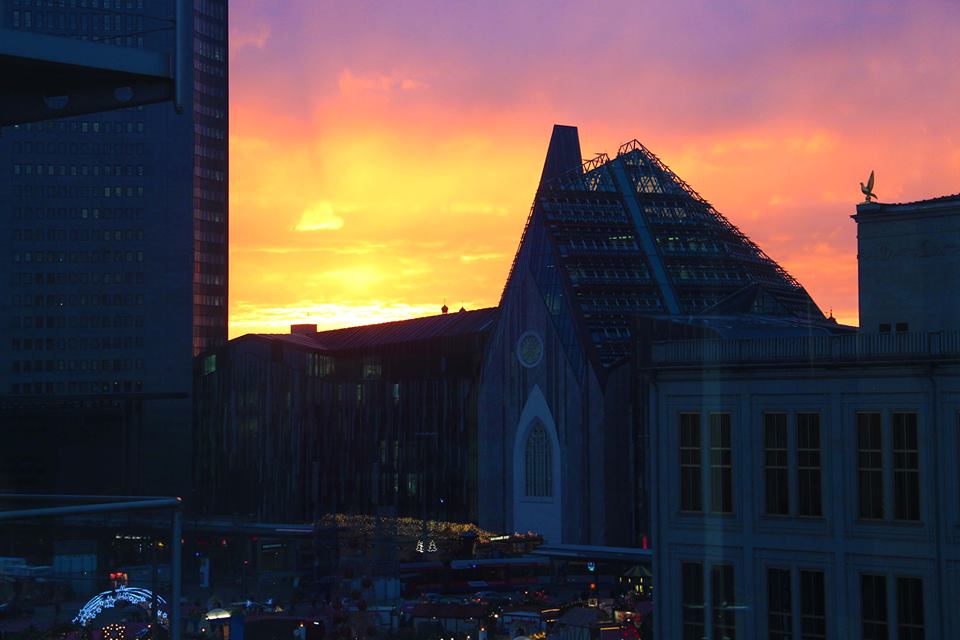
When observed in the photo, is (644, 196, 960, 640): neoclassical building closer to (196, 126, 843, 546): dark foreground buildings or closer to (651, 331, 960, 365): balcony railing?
(651, 331, 960, 365): balcony railing

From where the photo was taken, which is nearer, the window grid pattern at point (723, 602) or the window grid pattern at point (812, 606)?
the window grid pattern at point (812, 606)

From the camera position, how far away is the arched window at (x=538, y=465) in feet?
446

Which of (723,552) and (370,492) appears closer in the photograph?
(723,552)

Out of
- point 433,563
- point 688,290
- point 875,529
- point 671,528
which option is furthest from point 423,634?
point 688,290

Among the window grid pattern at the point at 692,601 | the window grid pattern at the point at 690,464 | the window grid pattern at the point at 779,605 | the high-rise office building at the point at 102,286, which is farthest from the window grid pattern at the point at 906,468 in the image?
the high-rise office building at the point at 102,286

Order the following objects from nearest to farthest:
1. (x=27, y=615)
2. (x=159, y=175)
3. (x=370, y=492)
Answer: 1. (x=27, y=615)
2. (x=370, y=492)
3. (x=159, y=175)

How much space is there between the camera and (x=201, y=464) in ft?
644

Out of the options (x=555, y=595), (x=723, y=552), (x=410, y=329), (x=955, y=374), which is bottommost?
(x=555, y=595)

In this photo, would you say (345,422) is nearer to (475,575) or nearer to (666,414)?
(475,575)

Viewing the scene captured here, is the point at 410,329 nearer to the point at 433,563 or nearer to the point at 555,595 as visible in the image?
the point at 433,563

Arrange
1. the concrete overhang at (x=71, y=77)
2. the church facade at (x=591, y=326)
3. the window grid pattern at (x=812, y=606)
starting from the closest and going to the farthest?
the concrete overhang at (x=71, y=77)
the window grid pattern at (x=812, y=606)
the church facade at (x=591, y=326)

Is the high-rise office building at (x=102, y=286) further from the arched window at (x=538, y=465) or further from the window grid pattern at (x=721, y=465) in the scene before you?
the window grid pattern at (x=721, y=465)

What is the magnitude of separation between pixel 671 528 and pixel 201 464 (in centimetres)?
15164

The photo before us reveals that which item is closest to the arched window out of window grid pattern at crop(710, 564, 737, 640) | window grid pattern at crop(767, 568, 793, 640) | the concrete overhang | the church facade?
the church facade
